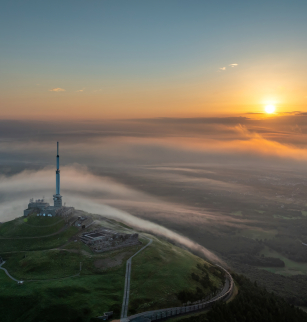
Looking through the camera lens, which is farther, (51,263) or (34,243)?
(34,243)

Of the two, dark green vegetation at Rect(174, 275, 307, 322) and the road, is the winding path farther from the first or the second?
dark green vegetation at Rect(174, 275, 307, 322)

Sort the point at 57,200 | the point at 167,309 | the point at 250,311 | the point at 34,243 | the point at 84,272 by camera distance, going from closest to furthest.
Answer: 1. the point at 167,309
2. the point at 250,311
3. the point at 84,272
4. the point at 34,243
5. the point at 57,200

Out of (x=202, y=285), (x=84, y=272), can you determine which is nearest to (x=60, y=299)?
(x=84, y=272)

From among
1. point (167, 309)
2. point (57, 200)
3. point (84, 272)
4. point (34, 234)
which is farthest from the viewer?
point (57, 200)

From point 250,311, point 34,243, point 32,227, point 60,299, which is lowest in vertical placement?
point 250,311

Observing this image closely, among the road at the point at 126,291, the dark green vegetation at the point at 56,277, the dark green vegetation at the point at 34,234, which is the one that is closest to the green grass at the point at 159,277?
the road at the point at 126,291

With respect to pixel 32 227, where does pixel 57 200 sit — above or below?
above

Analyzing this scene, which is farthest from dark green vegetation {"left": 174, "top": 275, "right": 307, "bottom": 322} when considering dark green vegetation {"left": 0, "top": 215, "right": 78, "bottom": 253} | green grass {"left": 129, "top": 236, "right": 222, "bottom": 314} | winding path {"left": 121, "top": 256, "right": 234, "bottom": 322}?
dark green vegetation {"left": 0, "top": 215, "right": 78, "bottom": 253}

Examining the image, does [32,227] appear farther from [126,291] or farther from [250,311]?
[250,311]
